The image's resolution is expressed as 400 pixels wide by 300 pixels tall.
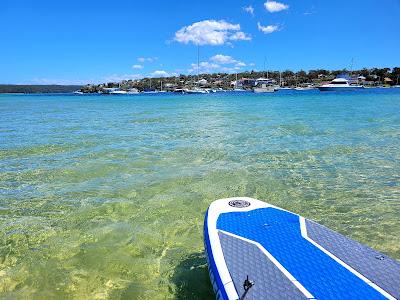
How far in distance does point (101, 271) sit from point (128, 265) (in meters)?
0.44

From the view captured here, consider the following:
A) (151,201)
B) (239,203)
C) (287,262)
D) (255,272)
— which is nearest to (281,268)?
(287,262)

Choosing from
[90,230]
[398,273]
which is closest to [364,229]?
[398,273]

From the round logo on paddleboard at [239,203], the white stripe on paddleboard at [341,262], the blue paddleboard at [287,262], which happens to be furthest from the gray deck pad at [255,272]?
the round logo on paddleboard at [239,203]

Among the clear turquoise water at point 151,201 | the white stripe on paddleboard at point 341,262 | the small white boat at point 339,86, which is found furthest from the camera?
the small white boat at point 339,86

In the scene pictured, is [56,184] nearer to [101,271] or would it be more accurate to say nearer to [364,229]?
[101,271]

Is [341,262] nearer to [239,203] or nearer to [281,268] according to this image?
[281,268]

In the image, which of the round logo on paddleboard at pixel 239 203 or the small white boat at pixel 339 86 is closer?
the round logo on paddleboard at pixel 239 203

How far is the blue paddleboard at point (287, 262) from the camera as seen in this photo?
11.7 feet

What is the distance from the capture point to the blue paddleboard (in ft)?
11.7

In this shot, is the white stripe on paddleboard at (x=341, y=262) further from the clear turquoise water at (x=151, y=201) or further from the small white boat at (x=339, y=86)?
the small white boat at (x=339, y=86)

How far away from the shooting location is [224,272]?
152 inches

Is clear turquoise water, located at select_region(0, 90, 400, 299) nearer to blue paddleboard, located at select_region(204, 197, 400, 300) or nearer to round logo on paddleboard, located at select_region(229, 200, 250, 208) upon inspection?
blue paddleboard, located at select_region(204, 197, 400, 300)

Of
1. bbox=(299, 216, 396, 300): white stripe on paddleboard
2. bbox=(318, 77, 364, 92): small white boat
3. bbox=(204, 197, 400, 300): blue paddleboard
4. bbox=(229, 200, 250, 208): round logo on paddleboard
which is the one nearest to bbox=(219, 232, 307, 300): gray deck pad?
bbox=(204, 197, 400, 300): blue paddleboard

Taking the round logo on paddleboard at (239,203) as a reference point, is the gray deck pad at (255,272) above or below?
below
